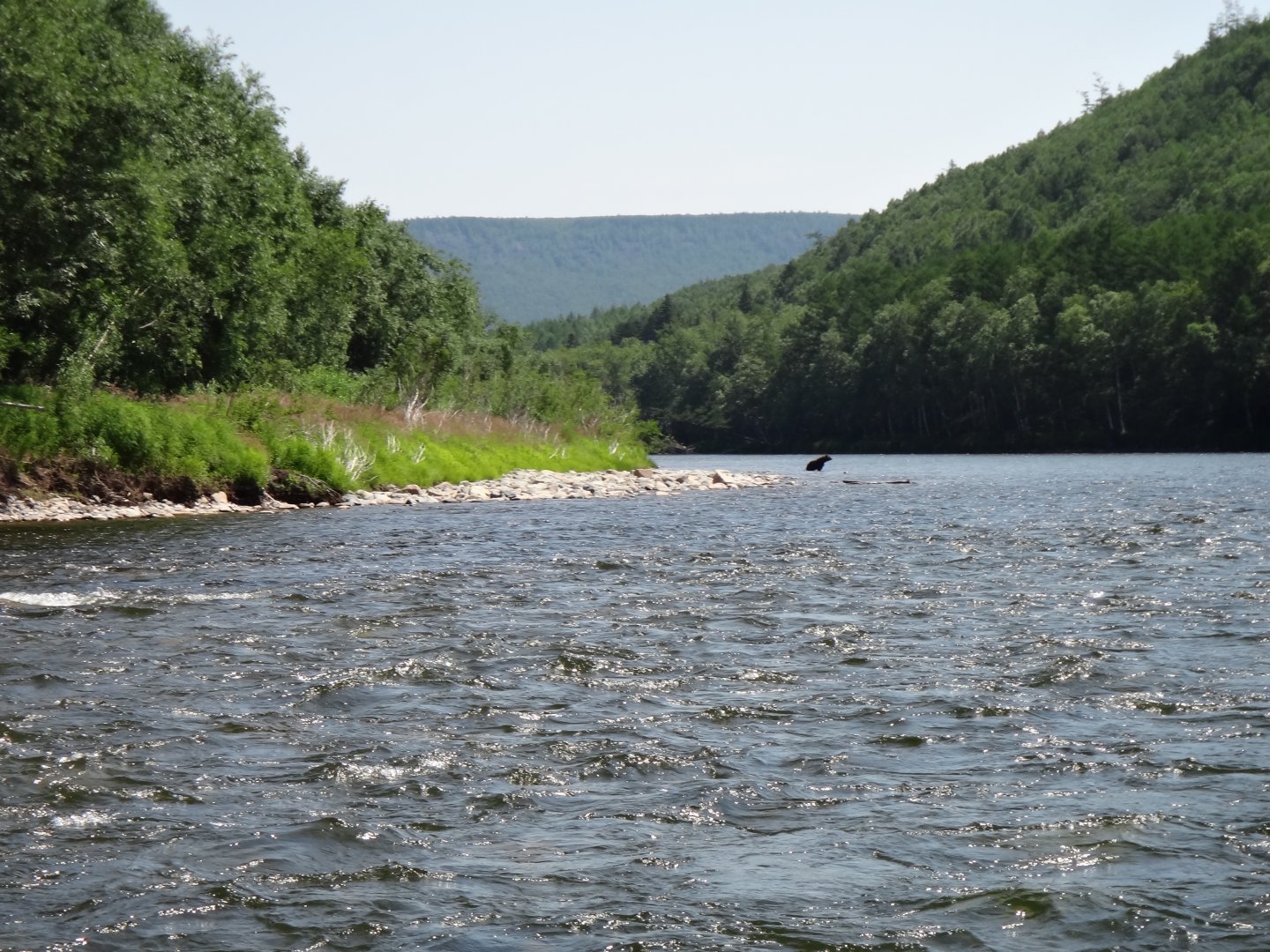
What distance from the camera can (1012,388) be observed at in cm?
12394

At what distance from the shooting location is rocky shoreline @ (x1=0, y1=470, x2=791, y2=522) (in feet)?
105

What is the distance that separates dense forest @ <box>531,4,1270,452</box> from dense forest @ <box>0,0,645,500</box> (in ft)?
214

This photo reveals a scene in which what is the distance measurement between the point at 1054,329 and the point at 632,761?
122353 millimetres

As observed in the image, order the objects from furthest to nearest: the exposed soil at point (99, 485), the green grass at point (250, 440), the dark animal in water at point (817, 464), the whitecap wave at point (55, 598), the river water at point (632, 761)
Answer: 1. the dark animal in water at point (817, 464)
2. the green grass at point (250, 440)
3. the exposed soil at point (99, 485)
4. the whitecap wave at point (55, 598)
5. the river water at point (632, 761)

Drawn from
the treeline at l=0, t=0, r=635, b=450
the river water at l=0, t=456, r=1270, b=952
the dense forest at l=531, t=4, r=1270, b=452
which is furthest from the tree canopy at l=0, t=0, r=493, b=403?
the dense forest at l=531, t=4, r=1270, b=452

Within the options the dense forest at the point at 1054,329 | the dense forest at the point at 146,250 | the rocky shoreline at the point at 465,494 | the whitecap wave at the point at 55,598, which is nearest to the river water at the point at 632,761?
the whitecap wave at the point at 55,598

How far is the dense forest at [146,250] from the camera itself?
3334 centimetres

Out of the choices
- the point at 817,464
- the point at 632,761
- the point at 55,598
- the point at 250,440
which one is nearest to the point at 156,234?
the point at 250,440

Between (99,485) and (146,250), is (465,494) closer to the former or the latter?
(146,250)

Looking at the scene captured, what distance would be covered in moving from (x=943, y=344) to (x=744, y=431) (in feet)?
105

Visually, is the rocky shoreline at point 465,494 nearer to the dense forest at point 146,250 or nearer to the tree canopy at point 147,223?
the dense forest at point 146,250

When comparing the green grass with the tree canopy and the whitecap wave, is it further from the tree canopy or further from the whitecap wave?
the whitecap wave

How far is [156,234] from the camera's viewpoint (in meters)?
35.5

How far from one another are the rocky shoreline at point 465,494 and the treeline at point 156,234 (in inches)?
118
